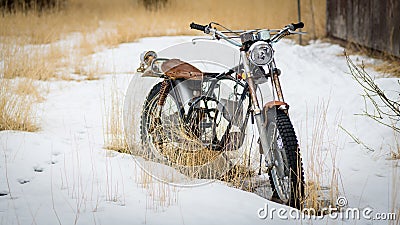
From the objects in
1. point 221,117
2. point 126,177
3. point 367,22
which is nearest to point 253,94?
point 221,117

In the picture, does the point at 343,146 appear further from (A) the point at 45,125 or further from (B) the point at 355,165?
(A) the point at 45,125

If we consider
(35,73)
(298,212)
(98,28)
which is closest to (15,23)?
(98,28)

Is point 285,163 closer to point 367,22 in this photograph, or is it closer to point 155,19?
point 367,22

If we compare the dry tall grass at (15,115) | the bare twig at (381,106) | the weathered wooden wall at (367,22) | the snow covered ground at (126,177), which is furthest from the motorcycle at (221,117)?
the weathered wooden wall at (367,22)

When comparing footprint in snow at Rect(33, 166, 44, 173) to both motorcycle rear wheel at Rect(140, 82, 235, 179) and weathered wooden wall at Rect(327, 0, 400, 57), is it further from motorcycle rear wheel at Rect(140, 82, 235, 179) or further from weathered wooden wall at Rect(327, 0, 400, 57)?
weathered wooden wall at Rect(327, 0, 400, 57)

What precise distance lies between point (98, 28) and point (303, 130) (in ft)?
28.7

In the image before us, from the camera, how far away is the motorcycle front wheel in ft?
10.9

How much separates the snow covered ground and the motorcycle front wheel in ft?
0.47

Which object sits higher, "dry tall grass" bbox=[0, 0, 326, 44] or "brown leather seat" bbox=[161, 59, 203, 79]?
"dry tall grass" bbox=[0, 0, 326, 44]

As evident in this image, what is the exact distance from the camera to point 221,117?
4238 millimetres

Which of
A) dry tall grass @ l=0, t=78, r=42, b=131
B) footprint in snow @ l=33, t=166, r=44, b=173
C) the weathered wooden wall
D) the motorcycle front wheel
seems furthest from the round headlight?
the weathered wooden wall

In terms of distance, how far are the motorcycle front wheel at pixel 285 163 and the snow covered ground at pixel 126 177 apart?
0.14 meters

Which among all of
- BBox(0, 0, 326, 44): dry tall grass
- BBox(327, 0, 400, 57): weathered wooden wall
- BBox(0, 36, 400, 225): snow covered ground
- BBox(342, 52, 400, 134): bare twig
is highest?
BBox(0, 0, 326, 44): dry tall grass

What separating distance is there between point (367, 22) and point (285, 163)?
252 inches
